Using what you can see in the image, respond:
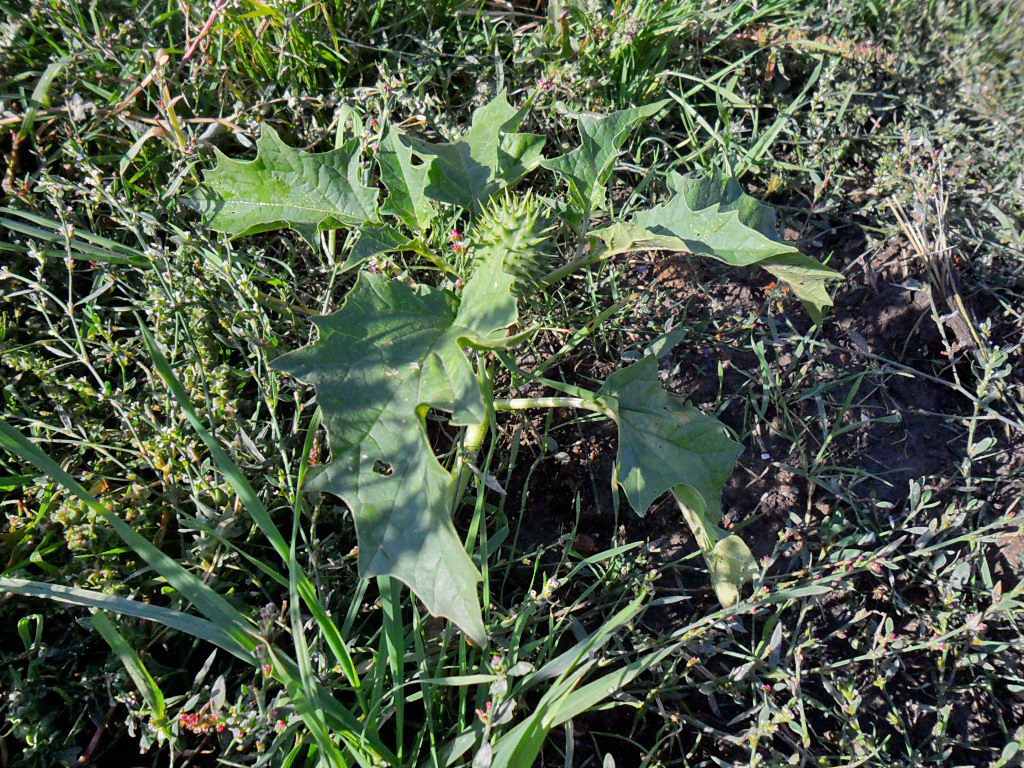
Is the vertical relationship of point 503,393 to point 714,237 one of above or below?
below

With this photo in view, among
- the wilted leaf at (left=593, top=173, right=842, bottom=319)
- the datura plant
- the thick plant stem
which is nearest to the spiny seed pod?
the datura plant

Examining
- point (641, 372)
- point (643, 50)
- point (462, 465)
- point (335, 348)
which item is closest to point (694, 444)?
point (641, 372)

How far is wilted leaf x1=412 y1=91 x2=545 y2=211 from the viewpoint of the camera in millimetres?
1845

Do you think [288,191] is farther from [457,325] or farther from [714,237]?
[714,237]

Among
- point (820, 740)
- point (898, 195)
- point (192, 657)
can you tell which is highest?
point (898, 195)

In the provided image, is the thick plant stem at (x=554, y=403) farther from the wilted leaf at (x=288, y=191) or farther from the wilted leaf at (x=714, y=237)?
the wilted leaf at (x=288, y=191)

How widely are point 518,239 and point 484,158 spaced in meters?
0.40

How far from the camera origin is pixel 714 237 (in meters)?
1.62

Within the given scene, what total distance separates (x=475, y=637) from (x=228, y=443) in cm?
84

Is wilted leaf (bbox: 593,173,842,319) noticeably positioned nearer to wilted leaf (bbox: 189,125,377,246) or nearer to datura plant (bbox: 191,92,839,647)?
datura plant (bbox: 191,92,839,647)

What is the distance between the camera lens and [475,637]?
1.27 metres

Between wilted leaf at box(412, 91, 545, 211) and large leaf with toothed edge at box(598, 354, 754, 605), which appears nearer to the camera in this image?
large leaf with toothed edge at box(598, 354, 754, 605)

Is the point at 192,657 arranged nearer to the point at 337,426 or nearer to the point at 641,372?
the point at 337,426

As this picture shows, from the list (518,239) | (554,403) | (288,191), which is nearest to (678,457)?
(554,403)
